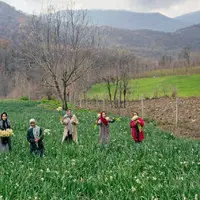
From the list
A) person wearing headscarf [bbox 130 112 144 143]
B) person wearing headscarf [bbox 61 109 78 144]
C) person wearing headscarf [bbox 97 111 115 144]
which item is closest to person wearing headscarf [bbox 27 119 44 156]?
person wearing headscarf [bbox 61 109 78 144]

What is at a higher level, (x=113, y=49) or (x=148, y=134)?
(x=113, y=49)

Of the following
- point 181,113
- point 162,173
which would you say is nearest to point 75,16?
point 181,113

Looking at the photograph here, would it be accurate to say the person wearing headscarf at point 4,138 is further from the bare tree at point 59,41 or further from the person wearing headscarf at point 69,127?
the bare tree at point 59,41

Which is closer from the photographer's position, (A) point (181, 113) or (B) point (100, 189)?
(B) point (100, 189)

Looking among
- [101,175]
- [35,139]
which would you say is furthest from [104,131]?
[101,175]

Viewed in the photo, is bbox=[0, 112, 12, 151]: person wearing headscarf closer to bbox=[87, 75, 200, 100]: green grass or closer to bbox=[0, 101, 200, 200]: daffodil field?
bbox=[0, 101, 200, 200]: daffodil field

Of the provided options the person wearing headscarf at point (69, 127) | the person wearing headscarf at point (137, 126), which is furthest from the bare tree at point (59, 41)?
the person wearing headscarf at point (137, 126)

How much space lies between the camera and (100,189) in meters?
7.04

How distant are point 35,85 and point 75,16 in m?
37.2

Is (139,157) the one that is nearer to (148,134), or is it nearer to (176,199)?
(176,199)

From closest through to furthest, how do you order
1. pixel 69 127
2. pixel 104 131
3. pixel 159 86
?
pixel 104 131
pixel 69 127
pixel 159 86

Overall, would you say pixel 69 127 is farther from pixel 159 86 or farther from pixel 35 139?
pixel 159 86

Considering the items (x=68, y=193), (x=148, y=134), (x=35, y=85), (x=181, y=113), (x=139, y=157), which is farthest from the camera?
(x=35, y=85)

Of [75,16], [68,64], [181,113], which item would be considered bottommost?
[181,113]
